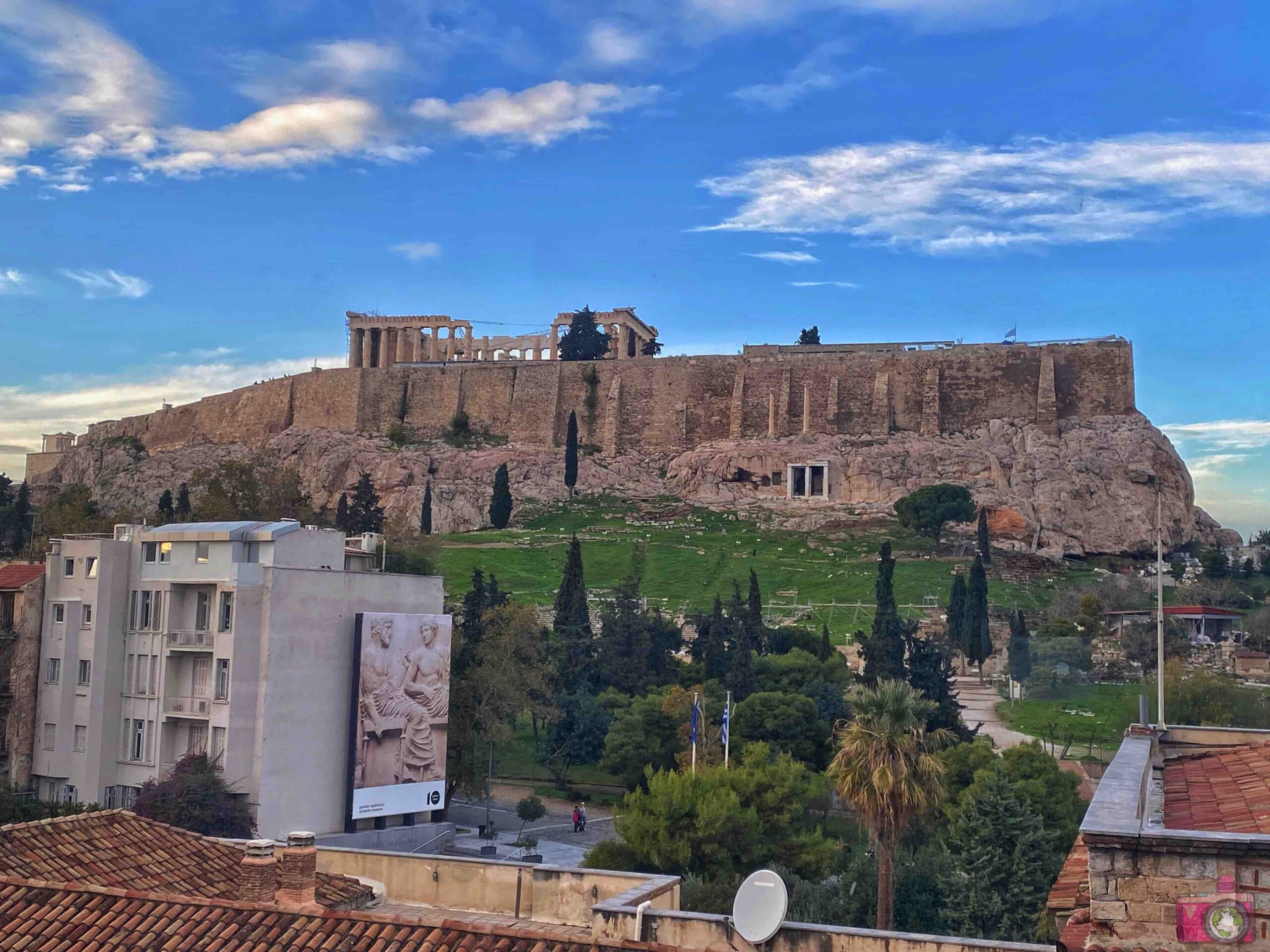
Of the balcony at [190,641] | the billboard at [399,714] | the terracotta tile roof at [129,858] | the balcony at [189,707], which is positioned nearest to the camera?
the terracotta tile roof at [129,858]

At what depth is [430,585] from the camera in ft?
125

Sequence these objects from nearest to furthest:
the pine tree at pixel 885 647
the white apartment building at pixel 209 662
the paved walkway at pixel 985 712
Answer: the white apartment building at pixel 209 662 < the paved walkway at pixel 985 712 < the pine tree at pixel 885 647

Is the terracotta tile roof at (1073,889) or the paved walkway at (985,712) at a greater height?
the terracotta tile roof at (1073,889)

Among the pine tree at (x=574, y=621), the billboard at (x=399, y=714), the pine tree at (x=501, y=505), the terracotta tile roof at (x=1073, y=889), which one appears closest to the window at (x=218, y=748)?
the billboard at (x=399, y=714)

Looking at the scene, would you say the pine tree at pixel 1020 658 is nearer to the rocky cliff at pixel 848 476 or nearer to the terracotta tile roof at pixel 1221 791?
the rocky cliff at pixel 848 476

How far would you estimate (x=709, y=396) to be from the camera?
91.9 m

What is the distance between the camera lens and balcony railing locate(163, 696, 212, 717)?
3288 cm

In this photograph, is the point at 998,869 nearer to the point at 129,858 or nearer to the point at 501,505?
the point at 129,858

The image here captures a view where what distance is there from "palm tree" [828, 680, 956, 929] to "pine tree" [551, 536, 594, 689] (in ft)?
89.2

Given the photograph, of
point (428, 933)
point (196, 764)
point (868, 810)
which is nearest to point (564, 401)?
point (196, 764)

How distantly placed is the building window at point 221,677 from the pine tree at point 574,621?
18194 millimetres

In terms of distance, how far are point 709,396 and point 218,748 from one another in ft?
206

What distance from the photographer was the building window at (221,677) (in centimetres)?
3269

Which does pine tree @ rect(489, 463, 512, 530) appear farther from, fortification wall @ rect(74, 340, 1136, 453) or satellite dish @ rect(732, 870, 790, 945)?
satellite dish @ rect(732, 870, 790, 945)
